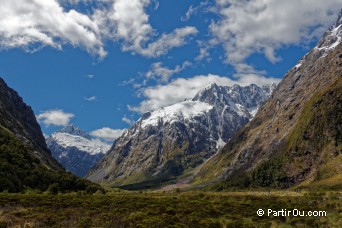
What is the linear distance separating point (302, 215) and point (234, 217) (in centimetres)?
1299

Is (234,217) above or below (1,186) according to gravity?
below

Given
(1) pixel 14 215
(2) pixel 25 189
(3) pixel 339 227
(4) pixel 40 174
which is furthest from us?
(4) pixel 40 174

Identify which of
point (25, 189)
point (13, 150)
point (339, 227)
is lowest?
point (339, 227)

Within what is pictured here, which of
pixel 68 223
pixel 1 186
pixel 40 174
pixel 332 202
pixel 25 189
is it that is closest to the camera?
pixel 68 223

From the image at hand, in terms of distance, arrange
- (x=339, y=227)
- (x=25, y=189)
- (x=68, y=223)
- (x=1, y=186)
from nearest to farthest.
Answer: (x=339, y=227)
(x=68, y=223)
(x=1, y=186)
(x=25, y=189)

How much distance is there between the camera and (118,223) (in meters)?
69.6

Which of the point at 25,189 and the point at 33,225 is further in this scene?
the point at 25,189

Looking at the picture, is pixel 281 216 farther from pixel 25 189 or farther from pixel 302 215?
pixel 25 189

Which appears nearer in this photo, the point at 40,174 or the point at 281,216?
the point at 281,216

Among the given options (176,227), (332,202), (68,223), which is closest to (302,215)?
(332,202)

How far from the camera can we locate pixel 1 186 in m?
151

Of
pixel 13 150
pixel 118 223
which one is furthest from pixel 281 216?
pixel 13 150

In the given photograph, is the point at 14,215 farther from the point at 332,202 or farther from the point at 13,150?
the point at 13,150

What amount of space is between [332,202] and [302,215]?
21.4 meters
